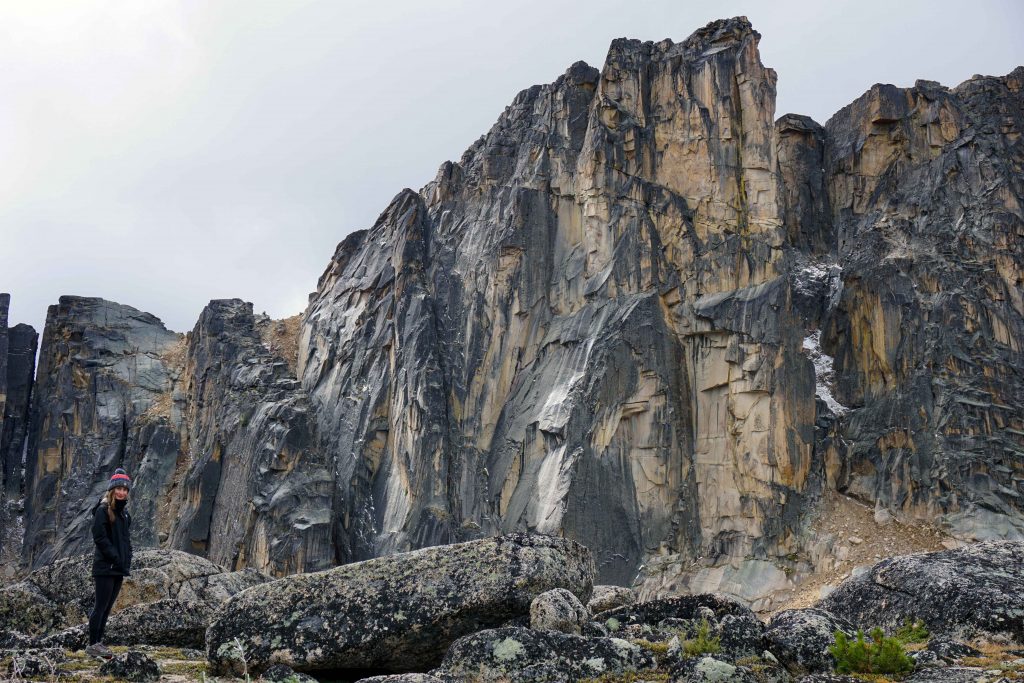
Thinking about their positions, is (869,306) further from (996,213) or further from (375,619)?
(375,619)

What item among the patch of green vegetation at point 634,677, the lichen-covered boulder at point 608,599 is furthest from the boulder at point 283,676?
the lichen-covered boulder at point 608,599

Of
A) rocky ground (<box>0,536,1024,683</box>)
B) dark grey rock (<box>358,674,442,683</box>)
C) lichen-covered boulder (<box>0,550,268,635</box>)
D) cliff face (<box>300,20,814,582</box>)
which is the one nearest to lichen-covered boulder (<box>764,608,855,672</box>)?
rocky ground (<box>0,536,1024,683</box>)

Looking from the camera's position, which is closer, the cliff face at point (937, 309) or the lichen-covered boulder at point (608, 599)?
the lichen-covered boulder at point (608, 599)

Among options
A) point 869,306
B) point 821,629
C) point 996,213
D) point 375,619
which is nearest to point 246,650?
point 375,619

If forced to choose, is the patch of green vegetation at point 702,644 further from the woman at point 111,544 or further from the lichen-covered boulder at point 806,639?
the woman at point 111,544

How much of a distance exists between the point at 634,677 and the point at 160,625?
20.9 ft

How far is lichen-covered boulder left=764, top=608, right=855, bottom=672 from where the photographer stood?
8992 millimetres

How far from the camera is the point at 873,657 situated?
854cm

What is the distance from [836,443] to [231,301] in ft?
120

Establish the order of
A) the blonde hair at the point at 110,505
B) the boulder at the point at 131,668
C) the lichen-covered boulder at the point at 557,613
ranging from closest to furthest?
the boulder at the point at 131,668 < the lichen-covered boulder at the point at 557,613 < the blonde hair at the point at 110,505

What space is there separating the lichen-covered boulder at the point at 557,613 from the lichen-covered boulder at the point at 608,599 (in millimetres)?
3678

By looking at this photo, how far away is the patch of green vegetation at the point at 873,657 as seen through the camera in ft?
27.9

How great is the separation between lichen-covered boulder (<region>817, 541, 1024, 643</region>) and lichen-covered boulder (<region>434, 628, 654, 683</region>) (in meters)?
Result: 3.50

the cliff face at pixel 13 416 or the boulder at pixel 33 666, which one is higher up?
the cliff face at pixel 13 416
